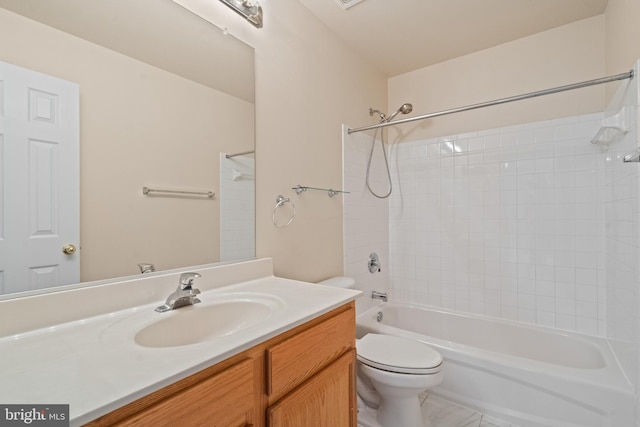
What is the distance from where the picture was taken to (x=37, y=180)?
82cm

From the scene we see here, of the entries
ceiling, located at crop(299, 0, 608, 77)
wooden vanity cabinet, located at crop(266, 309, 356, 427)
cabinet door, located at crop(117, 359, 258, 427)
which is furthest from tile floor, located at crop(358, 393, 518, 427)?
ceiling, located at crop(299, 0, 608, 77)

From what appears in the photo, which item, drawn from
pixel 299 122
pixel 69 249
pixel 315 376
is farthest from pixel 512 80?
pixel 69 249

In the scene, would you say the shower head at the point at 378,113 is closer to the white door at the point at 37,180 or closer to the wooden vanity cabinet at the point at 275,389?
the wooden vanity cabinet at the point at 275,389

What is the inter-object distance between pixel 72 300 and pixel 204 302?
37 cm

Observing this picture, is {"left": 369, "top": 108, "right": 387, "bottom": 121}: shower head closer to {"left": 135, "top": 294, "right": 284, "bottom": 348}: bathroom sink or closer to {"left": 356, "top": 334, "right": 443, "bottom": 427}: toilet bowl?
{"left": 356, "top": 334, "right": 443, "bottom": 427}: toilet bowl

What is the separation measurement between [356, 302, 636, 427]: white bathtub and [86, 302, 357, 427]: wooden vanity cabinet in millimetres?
865

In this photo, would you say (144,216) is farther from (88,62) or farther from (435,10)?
(435,10)

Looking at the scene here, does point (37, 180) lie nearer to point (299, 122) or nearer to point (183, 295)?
point (183, 295)

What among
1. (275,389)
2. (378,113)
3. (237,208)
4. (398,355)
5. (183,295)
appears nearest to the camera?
(275,389)

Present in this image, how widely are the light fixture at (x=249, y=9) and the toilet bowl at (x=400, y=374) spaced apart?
1.77 m

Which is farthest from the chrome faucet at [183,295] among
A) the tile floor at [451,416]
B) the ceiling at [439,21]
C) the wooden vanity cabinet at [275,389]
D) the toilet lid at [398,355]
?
the ceiling at [439,21]

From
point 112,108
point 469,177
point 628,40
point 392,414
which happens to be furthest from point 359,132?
point 392,414

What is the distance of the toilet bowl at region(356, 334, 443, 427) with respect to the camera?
136 centimetres

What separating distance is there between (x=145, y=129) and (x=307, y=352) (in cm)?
95
